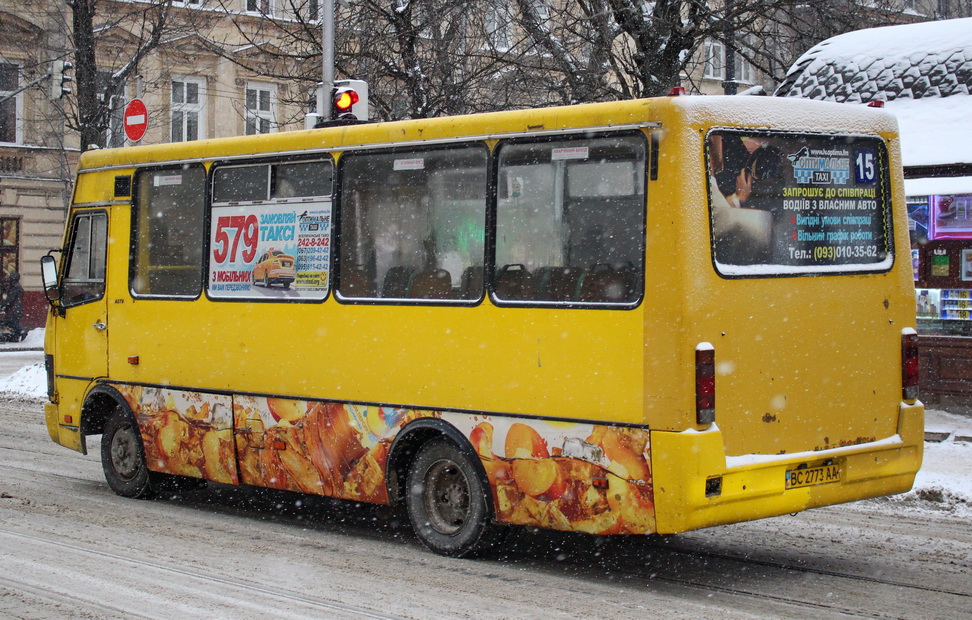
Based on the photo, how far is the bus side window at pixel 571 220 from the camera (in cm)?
736

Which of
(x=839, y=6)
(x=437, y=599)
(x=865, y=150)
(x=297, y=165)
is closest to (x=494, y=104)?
(x=839, y=6)

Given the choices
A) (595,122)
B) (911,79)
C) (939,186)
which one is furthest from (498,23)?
(595,122)

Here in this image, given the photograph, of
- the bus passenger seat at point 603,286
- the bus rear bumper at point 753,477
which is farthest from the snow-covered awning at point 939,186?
the bus passenger seat at point 603,286

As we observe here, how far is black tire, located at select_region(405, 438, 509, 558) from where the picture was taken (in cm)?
817

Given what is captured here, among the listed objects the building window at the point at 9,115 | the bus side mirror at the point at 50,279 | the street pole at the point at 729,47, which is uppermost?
the building window at the point at 9,115

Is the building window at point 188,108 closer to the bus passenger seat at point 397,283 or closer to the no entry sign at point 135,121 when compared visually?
the no entry sign at point 135,121

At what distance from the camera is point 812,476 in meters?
7.58

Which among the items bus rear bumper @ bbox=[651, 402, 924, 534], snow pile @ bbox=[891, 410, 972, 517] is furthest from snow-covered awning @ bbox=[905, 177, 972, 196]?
bus rear bumper @ bbox=[651, 402, 924, 534]

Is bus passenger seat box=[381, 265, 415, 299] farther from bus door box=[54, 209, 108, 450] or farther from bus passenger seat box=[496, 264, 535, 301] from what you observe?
bus door box=[54, 209, 108, 450]

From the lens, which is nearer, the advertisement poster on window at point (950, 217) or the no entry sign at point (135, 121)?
the advertisement poster on window at point (950, 217)

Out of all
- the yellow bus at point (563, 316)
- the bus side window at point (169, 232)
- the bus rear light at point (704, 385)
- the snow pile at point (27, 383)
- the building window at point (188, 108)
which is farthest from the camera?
the building window at point (188, 108)

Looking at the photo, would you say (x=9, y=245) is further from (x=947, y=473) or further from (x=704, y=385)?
(x=704, y=385)

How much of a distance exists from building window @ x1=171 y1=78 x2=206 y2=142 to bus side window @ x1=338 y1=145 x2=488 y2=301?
2917 centimetres

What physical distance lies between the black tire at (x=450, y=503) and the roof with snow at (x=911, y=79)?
8.27 metres
